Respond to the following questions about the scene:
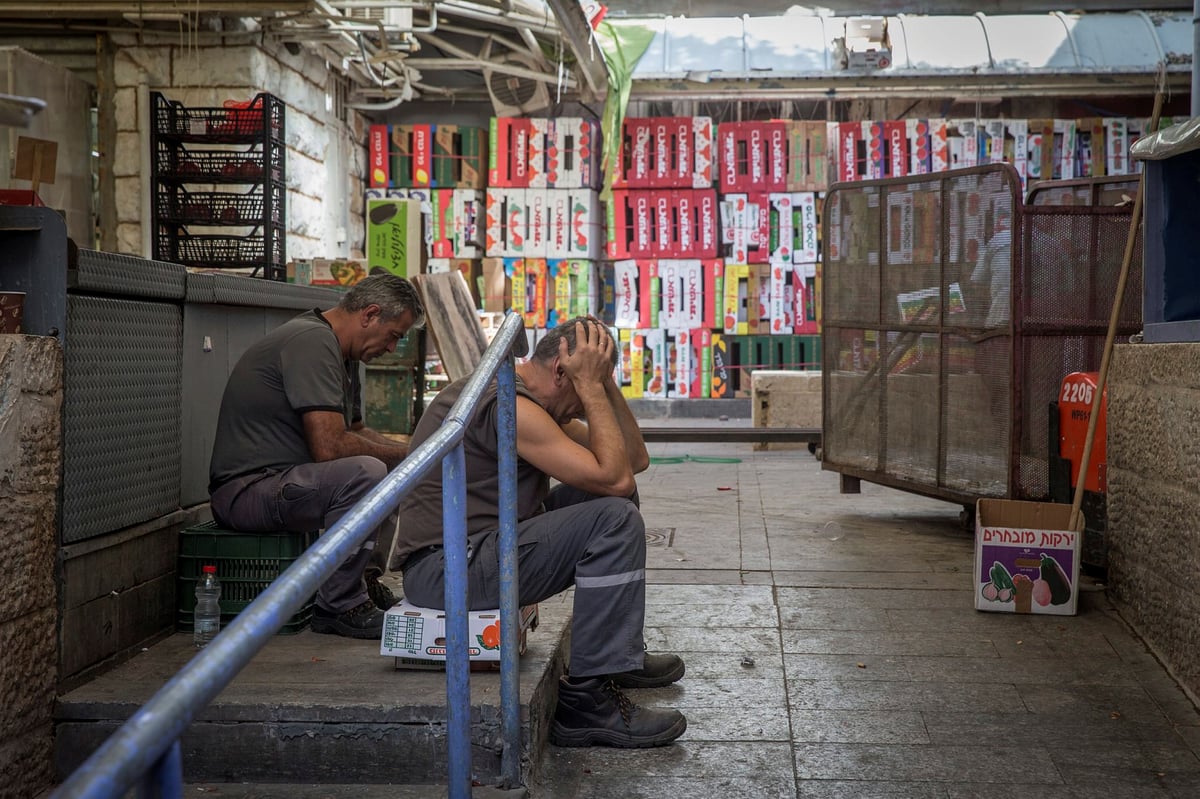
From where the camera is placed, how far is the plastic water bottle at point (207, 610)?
4113mm

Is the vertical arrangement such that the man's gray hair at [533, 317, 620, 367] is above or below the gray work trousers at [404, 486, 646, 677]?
above

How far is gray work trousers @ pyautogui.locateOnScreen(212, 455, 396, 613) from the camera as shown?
4.32 metres

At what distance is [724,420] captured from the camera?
1459 cm

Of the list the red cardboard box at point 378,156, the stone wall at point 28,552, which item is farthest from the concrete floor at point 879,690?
the red cardboard box at point 378,156

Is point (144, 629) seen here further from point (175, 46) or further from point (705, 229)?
point (705, 229)

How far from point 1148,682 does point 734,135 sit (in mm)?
11301

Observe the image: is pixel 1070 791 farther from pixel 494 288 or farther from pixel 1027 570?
pixel 494 288

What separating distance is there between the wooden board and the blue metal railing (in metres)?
5.01

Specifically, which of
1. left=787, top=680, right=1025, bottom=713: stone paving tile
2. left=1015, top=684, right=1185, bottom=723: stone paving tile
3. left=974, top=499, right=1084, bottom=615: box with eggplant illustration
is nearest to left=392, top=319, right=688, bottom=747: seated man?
left=787, top=680, right=1025, bottom=713: stone paving tile

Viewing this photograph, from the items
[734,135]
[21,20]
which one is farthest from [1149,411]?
[734,135]

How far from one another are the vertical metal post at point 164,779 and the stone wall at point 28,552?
6.71ft

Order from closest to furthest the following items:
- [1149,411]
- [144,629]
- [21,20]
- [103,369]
→ [103,369]
[144,629]
[1149,411]
[21,20]

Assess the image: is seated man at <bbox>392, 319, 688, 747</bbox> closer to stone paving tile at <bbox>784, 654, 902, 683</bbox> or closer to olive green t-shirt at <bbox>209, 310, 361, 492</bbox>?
olive green t-shirt at <bbox>209, 310, 361, 492</bbox>

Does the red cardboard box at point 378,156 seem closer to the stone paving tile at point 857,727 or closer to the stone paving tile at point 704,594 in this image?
the stone paving tile at point 704,594
